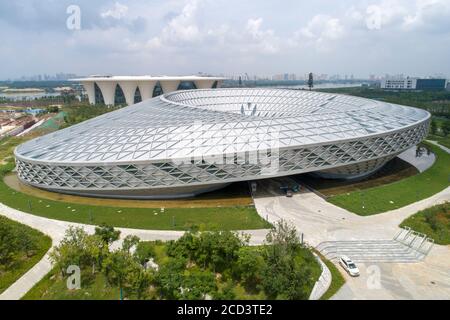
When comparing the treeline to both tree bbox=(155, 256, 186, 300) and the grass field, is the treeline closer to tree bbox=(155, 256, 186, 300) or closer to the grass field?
tree bbox=(155, 256, 186, 300)

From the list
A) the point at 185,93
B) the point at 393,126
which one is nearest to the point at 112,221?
the point at 393,126

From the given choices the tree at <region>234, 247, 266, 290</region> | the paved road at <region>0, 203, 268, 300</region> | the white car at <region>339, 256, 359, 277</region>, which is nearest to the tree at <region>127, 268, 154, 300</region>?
the tree at <region>234, 247, 266, 290</region>

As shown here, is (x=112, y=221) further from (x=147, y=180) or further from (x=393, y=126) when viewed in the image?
(x=393, y=126)

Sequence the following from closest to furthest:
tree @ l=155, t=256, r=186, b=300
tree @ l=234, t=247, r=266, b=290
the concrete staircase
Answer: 1. tree @ l=155, t=256, r=186, b=300
2. tree @ l=234, t=247, r=266, b=290
3. the concrete staircase

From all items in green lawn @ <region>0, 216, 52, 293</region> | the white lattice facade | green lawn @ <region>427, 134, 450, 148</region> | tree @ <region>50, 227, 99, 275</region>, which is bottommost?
green lawn @ <region>0, 216, 52, 293</region>

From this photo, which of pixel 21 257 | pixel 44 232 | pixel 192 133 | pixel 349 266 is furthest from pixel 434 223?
pixel 44 232

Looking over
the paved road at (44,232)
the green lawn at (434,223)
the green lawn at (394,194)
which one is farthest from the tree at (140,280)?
the green lawn at (434,223)

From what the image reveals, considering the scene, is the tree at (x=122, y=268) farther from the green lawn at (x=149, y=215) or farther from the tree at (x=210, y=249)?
the green lawn at (x=149, y=215)

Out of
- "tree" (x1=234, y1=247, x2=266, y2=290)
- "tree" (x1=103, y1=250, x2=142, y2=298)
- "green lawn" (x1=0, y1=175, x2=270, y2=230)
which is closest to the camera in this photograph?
"tree" (x1=103, y1=250, x2=142, y2=298)
